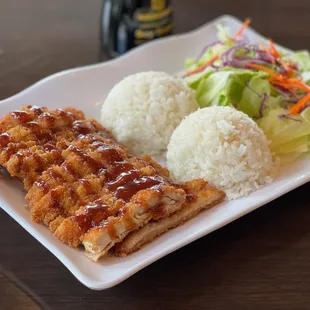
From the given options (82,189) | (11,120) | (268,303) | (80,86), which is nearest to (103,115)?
(80,86)

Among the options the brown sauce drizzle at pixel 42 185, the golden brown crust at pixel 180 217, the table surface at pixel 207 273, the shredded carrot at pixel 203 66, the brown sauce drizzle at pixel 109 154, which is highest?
the brown sauce drizzle at pixel 109 154

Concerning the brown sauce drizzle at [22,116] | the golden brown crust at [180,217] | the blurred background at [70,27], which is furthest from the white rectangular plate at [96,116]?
the blurred background at [70,27]

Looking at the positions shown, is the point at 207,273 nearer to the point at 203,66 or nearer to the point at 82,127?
the point at 82,127

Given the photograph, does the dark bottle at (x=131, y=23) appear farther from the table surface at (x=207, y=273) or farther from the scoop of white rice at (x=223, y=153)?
the table surface at (x=207, y=273)

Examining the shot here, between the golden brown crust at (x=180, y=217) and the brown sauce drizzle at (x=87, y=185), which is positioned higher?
the brown sauce drizzle at (x=87, y=185)

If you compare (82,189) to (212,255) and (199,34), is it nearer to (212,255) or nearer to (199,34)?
(212,255)

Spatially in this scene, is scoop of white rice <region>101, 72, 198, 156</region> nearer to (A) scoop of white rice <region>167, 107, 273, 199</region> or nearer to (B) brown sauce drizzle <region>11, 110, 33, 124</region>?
(A) scoop of white rice <region>167, 107, 273, 199</region>

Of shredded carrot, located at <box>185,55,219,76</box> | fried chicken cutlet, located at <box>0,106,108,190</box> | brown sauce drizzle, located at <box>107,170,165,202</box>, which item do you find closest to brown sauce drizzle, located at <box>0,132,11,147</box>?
fried chicken cutlet, located at <box>0,106,108,190</box>
